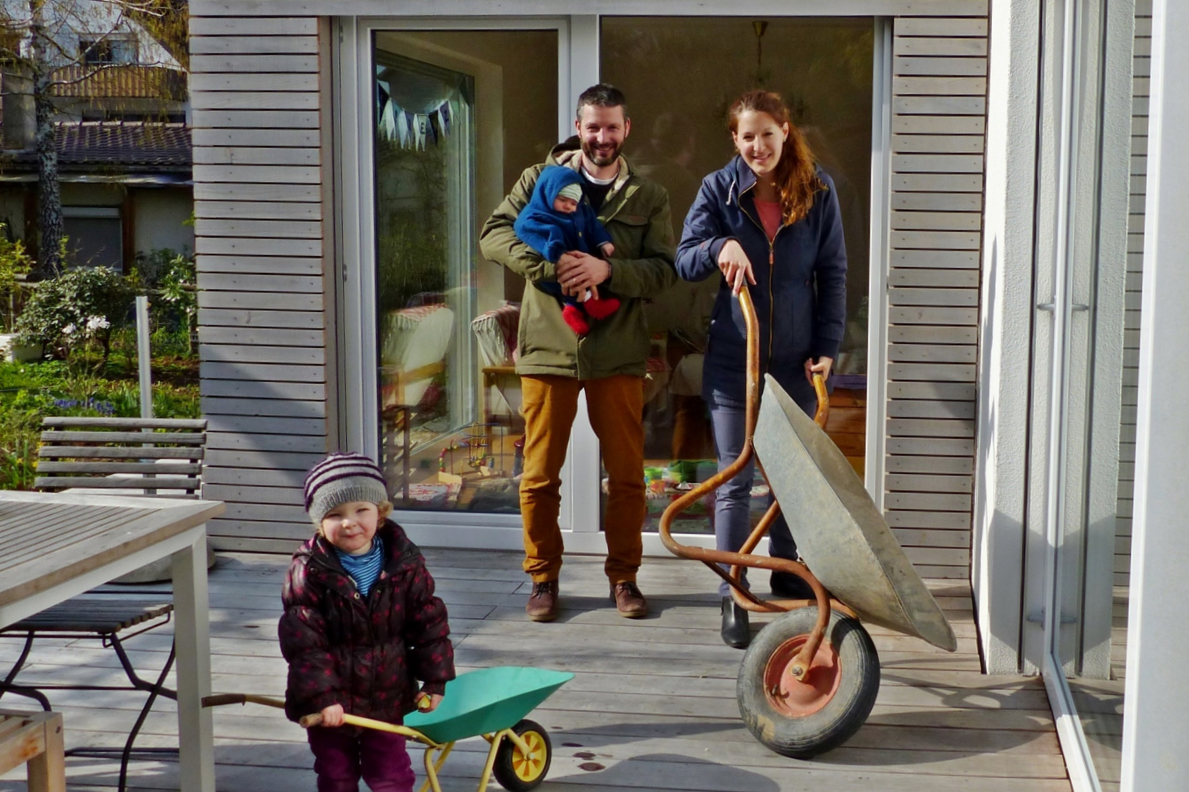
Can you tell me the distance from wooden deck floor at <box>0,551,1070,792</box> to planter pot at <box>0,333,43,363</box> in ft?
30.9

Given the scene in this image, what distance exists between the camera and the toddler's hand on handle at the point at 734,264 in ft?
11.6

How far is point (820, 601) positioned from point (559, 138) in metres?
2.41

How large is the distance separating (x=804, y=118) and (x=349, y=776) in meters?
3.00

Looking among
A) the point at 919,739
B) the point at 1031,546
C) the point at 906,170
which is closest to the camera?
the point at 919,739

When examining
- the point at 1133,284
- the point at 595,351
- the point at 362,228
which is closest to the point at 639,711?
the point at 595,351

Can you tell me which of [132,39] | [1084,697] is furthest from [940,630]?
[132,39]

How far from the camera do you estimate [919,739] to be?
10.6 feet

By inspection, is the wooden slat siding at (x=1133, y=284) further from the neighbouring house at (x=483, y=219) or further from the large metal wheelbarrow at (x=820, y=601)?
the neighbouring house at (x=483, y=219)

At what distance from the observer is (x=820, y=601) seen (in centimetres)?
310

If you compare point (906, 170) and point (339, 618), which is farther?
point (906, 170)

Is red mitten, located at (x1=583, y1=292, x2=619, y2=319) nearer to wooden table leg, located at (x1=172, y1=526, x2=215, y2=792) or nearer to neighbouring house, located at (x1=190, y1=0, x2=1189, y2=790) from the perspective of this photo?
neighbouring house, located at (x1=190, y1=0, x2=1189, y2=790)

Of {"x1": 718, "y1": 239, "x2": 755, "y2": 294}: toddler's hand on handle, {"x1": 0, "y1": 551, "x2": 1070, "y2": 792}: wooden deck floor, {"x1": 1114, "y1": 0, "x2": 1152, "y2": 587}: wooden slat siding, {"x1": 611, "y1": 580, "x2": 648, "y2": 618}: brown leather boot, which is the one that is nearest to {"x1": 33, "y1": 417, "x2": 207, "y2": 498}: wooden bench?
{"x1": 0, "y1": 551, "x2": 1070, "y2": 792}: wooden deck floor

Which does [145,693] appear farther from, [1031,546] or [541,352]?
[1031,546]

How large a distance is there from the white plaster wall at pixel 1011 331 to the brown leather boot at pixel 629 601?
1088 mm
